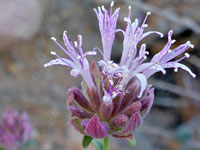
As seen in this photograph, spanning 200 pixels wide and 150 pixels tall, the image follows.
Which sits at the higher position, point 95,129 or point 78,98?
point 78,98

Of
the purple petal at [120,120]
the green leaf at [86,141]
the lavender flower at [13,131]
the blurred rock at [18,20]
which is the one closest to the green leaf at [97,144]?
the green leaf at [86,141]

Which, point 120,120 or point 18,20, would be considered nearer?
point 120,120

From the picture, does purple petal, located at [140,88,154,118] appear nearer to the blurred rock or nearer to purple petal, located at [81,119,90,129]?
purple petal, located at [81,119,90,129]

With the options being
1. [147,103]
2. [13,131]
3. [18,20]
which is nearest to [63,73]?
[18,20]

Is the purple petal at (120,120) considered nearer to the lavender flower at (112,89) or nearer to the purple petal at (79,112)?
the lavender flower at (112,89)

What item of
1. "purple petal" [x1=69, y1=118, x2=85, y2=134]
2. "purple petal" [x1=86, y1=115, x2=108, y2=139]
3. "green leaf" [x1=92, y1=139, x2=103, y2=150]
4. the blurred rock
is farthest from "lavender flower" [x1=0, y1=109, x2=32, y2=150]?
the blurred rock

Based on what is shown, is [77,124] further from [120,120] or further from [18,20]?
[18,20]
